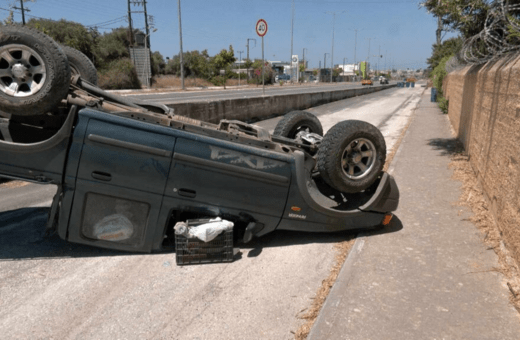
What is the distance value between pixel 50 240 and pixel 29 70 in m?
2.14

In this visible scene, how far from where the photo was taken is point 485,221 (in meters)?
5.27

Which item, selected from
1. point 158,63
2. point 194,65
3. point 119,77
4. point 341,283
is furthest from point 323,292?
point 158,63

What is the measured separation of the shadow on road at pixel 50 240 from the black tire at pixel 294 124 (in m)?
1.63

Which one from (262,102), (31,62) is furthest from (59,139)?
(262,102)

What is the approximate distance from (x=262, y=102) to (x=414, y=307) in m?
16.0

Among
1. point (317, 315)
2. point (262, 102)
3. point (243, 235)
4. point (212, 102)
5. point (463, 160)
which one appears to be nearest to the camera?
point (317, 315)

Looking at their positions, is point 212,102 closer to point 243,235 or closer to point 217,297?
point 243,235

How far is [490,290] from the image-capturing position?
12.0 feet

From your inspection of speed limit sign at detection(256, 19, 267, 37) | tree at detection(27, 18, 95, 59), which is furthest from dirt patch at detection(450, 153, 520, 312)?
tree at detection(27, 18, 95, 59)

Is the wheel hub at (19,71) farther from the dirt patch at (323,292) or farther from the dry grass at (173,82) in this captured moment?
the dry grass at (173,82)

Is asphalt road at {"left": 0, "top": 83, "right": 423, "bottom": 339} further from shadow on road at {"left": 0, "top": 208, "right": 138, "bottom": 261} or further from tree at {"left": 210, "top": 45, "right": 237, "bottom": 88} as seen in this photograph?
tree at {"left": 210, "top": 45, "right": 237, "bottom": 88}

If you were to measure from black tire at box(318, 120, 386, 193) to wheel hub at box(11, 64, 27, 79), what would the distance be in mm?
3151

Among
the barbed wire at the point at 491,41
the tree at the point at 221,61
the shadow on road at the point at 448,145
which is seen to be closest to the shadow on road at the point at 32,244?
the barbed wire at the point at 491,41

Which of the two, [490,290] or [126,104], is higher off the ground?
[126,104]
